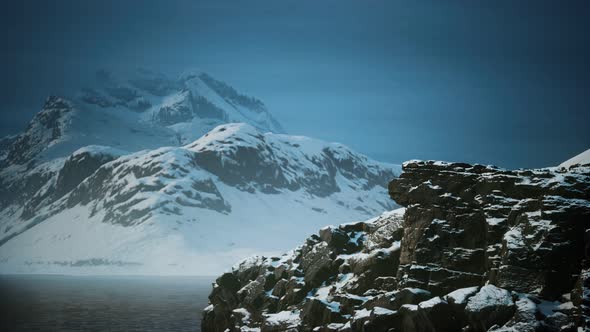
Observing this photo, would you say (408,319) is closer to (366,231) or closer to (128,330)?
(366,231)

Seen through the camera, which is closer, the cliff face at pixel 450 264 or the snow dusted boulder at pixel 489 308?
the snow dusted boulder at pixel 489 308

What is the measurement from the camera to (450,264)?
51062 mm

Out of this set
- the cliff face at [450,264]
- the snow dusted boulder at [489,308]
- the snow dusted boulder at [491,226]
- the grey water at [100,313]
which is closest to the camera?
the snow dusted boulder at [489,308]

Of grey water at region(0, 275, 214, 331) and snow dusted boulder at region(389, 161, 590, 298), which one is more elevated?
snow dusted boulder at region(389, 161, 590, 298)

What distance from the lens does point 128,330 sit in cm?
7706

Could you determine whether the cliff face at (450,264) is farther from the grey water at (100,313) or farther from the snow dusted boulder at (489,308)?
the grey water at (100,313)

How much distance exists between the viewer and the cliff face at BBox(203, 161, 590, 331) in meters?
44.4

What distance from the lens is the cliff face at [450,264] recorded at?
44.4 m

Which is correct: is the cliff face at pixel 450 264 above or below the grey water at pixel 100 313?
above

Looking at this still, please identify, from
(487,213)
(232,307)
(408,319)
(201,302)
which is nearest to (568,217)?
(487,213)

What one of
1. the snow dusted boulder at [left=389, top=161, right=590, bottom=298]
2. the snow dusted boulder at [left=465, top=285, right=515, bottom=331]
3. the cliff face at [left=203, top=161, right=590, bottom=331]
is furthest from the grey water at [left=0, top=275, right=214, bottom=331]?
the snow dusted boulder at [left=465, top=285, right=515, bottom=331]

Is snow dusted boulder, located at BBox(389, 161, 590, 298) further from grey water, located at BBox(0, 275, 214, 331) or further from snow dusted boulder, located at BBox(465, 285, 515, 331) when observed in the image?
grey water, located at BBox(0, 275, 214, 331)

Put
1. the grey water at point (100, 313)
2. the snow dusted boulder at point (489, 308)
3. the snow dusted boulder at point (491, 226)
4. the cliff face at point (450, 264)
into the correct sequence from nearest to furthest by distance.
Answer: the snow dusted boulder at point (489, 308) < the cliff face at point (450, 264) < the snow dusted boulder at point (491, 226) < the grey water at point (100, 313)

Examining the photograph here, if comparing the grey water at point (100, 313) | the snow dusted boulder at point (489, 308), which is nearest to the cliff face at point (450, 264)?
the snow dusted boulder at point (489, 308)
